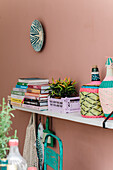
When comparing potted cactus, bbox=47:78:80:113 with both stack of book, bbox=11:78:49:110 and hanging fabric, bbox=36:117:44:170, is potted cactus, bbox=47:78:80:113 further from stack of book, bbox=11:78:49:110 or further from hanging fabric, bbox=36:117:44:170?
hanging fabric, bbox=36:117:44:170

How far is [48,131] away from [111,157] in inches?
29.0

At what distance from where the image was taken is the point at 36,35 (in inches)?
98.9

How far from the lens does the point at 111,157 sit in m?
1.78

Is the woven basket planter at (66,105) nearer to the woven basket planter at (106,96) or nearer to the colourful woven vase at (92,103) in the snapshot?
the colourful woven vase at (92,103)

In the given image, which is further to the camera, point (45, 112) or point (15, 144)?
point (45, 112)

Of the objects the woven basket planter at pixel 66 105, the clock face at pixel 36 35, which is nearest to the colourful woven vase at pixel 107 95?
the woven basket planter at pixel 66 105

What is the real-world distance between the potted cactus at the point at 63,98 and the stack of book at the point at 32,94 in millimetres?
78

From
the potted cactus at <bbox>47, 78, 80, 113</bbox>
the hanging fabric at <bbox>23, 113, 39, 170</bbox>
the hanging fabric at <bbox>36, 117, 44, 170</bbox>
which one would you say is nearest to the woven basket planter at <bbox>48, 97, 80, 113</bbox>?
the potted cactus at <bbox>47, 78, 80, 113</bbox>

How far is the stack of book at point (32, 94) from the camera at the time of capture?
216 cm

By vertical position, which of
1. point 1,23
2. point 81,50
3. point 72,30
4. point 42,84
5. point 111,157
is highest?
point 1,23

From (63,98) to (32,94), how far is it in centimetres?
40

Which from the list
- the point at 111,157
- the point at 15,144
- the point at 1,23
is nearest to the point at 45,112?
the point at 111,157

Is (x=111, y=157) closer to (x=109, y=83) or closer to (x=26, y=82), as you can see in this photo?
(x=109, y=83)

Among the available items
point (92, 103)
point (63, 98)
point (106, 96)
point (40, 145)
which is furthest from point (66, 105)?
point (40, 145)
